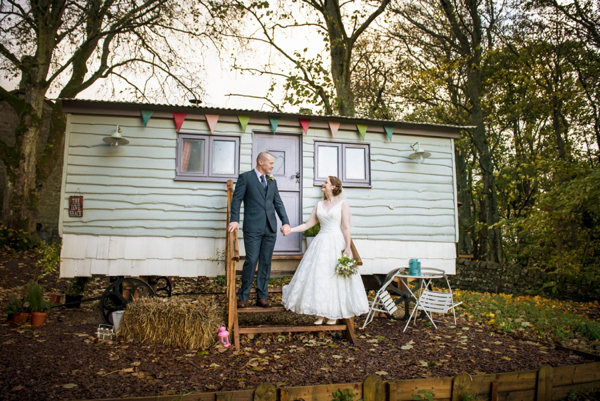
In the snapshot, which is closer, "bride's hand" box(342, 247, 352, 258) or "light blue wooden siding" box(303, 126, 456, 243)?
"bride's hand" box(342, 247, 352, 258)

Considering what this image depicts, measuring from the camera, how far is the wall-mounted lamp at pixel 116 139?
6414mm

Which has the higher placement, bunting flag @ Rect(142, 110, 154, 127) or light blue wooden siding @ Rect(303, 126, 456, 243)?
bunting flag @ Rect(142, 110, 154, 127)

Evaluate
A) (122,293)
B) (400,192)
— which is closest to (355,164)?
(400,192)

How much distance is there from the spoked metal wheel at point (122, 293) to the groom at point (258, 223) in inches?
74.0

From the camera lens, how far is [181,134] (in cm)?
693

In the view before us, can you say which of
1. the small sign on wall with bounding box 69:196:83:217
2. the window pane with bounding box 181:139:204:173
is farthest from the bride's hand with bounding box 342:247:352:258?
the small sign on wall with bounding box 69:196:83:217

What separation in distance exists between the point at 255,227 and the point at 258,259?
1.48 ft

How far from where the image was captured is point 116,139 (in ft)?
21.4

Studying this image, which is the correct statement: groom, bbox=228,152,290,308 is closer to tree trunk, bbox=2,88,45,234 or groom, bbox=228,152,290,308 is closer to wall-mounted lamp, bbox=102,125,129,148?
wall-mounted lamp, bbox=102,125,129,148

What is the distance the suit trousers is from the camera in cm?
545

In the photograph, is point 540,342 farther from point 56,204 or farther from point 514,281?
point 56,204

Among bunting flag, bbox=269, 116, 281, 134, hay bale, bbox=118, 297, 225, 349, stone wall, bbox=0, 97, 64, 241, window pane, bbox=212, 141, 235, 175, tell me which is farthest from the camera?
stone wall, bbox=0, 97, 64, 241

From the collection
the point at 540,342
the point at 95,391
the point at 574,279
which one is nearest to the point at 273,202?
the point at 95,391

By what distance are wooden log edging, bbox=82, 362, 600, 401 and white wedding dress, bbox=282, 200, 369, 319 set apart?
1.94m
